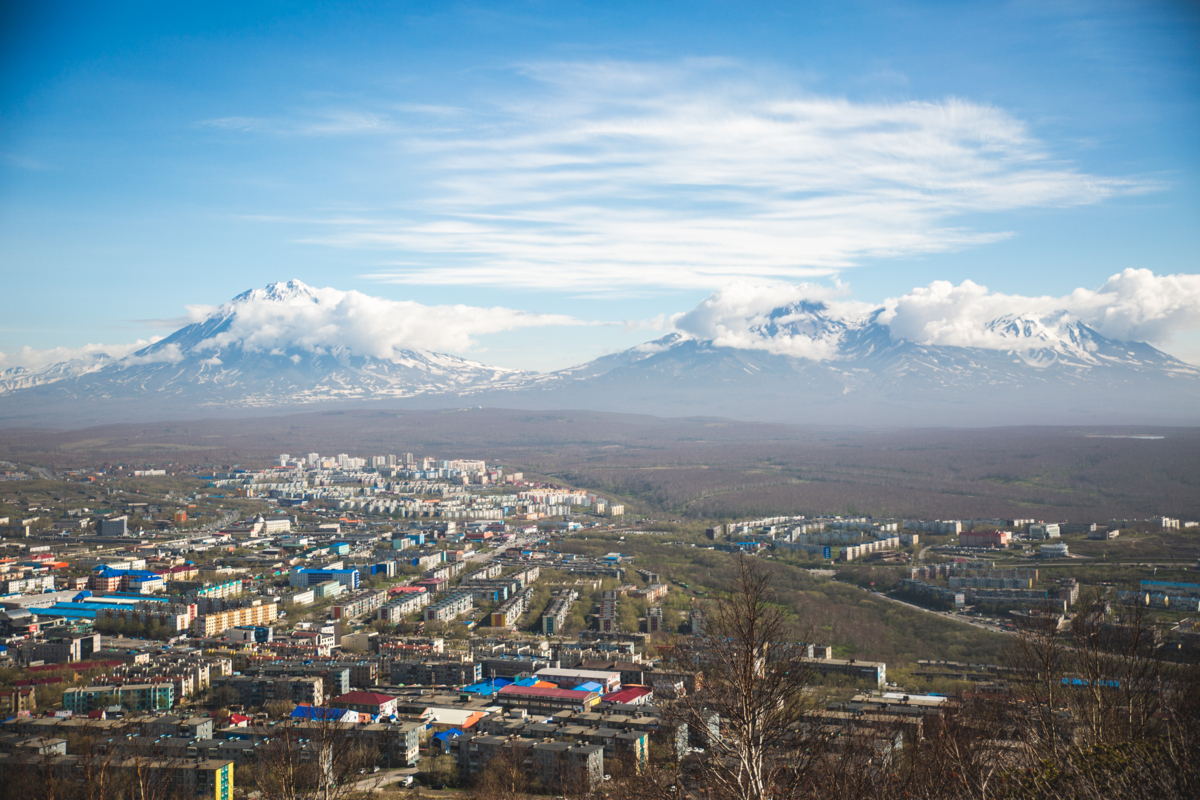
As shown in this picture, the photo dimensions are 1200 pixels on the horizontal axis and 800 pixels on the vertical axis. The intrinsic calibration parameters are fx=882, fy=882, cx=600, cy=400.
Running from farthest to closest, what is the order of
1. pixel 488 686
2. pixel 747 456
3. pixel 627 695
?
pixel 747 456, pixel 488 686, pixel 627 695

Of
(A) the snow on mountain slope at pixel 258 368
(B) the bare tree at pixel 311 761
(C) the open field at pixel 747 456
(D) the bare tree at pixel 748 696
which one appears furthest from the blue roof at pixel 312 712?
(A) the snow on mountain slope at pixel 258 368

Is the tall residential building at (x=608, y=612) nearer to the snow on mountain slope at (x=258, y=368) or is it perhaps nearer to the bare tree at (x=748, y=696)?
the bare tree at (x=748, y=696)

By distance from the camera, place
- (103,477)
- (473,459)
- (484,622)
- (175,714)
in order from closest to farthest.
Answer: (175,714) < (484,622) < (103,477) < (473,459)

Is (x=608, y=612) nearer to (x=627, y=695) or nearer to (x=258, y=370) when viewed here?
(x=627, y=695)

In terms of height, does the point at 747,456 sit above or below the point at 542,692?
above

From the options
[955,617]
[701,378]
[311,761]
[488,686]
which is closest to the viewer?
[311,761]

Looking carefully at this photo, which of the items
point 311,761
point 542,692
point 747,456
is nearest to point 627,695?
point 542,692

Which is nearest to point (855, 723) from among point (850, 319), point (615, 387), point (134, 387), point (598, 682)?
point (598, 682)

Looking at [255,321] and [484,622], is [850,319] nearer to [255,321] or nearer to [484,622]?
[255,321]
